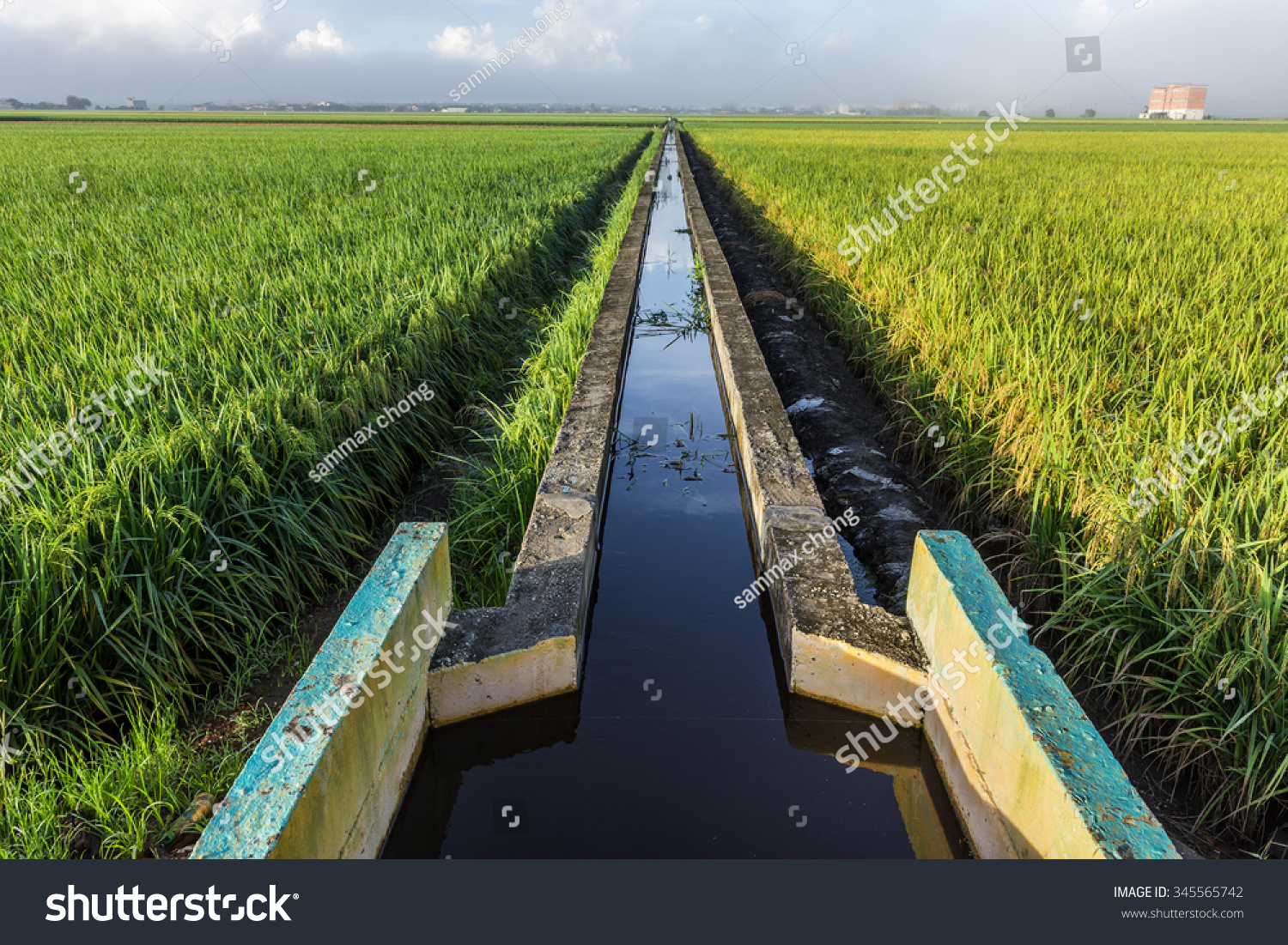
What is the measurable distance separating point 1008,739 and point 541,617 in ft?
4.07

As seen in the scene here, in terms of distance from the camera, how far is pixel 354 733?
60.7 inches

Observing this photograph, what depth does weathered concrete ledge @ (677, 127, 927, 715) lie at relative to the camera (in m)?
2.09

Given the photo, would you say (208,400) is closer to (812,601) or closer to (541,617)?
(541,617)

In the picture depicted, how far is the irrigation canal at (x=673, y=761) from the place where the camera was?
1.77 metres

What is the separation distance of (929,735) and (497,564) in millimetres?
1581

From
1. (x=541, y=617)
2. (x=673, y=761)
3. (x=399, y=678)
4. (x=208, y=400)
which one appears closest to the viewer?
(x=399, y=678)

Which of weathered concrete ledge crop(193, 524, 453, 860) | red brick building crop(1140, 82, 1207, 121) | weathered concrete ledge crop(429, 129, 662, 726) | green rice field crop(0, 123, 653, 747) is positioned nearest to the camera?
weathered concrete ledge crop(193, 524, 453, 860)

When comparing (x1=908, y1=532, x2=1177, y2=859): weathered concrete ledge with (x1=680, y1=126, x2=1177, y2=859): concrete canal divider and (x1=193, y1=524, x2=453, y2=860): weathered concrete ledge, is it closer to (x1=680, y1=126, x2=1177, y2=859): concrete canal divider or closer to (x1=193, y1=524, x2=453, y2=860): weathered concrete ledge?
(x1=680, y1=126, x2=1177, y2=859): concrete canal divider

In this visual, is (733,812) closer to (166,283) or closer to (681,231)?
(166,283)

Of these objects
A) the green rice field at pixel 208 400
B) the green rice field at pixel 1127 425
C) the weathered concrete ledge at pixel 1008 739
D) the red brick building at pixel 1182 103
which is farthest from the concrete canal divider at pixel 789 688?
the red brick building at pixel 1182 103

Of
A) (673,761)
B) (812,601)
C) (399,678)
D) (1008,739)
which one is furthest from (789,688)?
(399,678)

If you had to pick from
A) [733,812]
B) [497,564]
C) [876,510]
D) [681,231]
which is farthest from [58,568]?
[681,231]

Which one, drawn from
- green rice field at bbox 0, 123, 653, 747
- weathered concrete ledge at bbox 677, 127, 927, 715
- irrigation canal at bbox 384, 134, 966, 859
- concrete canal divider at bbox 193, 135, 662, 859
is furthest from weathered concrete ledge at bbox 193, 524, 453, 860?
weathered concrete ledge at bbox 677, 127, 927, 715

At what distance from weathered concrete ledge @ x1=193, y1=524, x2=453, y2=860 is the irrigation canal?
7.6 inches
